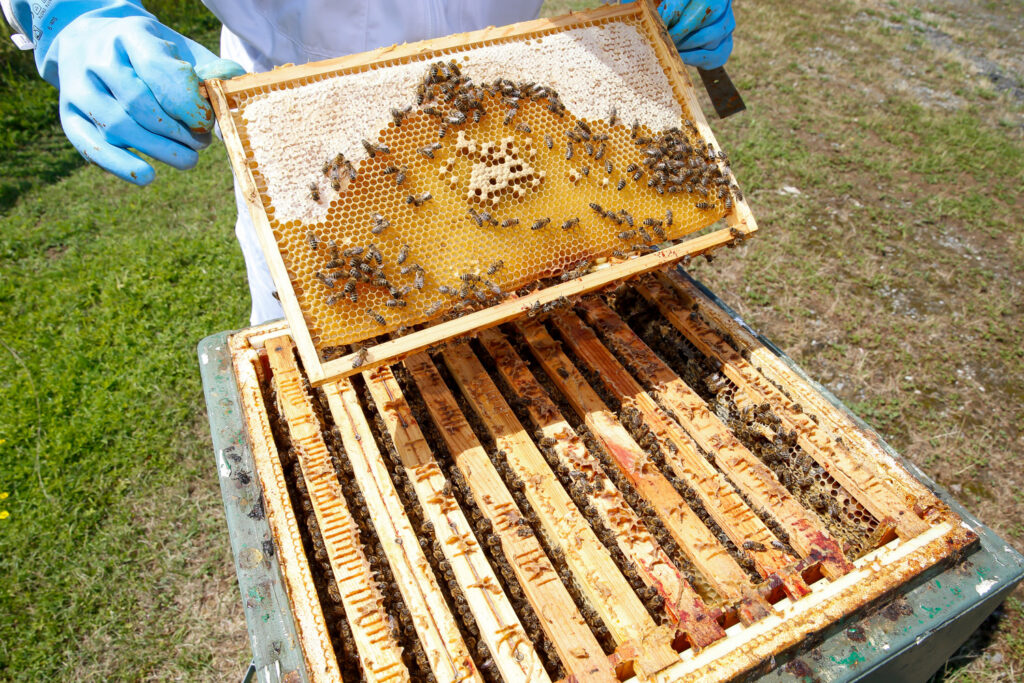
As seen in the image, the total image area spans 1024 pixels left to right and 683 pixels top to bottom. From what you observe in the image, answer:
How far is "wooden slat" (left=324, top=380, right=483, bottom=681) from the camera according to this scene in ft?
6.03

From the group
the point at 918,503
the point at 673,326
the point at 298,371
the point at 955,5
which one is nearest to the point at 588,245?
the point at 673,326

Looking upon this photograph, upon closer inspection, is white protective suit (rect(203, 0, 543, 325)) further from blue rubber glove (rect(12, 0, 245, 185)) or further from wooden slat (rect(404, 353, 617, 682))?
wooden slat (rect(404, 353, 617, 682))

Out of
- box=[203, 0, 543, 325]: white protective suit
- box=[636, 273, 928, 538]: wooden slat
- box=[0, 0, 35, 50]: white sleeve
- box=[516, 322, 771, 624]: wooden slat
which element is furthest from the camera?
box=[203, 0, 543, 325]: white protective suit

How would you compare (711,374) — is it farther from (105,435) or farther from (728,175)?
(105,435)

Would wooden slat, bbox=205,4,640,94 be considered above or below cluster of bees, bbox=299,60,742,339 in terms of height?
above

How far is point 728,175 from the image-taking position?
9.20ft

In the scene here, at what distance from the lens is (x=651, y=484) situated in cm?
221

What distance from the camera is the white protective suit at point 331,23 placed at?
2.95 meters

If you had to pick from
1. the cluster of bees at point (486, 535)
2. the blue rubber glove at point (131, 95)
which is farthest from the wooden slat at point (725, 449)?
the blue rubber glove at point (131, 95)

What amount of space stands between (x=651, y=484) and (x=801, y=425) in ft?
2.23

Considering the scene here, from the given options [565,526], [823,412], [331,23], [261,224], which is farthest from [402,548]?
[331,23]

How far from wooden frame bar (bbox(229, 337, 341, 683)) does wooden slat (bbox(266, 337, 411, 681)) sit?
84mm

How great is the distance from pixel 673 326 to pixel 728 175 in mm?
766

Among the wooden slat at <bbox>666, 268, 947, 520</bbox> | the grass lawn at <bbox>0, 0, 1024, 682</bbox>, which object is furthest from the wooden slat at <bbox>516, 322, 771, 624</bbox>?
the grass lawn at <bbox>0, 0, 1024, 682</bbox>
